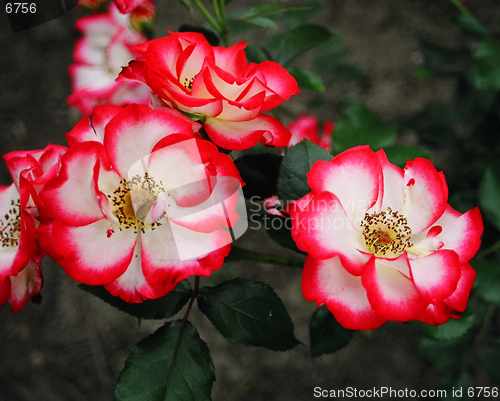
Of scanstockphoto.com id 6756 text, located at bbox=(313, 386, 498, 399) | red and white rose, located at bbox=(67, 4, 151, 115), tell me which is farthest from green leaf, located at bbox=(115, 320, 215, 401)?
scanstockphoto.com id 6756 text, located at bbox=(313, 386, 498, 399)

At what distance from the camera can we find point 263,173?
57 cm

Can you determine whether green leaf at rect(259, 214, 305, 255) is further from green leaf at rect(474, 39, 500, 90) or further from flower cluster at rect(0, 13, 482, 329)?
green leaf at rect(474, 39, 500, 90)

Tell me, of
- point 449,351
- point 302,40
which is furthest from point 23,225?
point 449,351

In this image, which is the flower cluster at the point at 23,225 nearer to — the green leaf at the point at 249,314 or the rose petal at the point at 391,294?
the green leaf at the point at 249,314

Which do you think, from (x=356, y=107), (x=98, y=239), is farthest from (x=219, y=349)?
(x=98, y=239)

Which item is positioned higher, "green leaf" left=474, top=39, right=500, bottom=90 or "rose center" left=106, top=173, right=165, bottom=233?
"rose center" left=106, top=173, right=165, bottom=233

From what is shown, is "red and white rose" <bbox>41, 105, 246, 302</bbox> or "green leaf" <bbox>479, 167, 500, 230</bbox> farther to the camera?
"green leaf" <bbox>479, 167, 500, 230</bbox>

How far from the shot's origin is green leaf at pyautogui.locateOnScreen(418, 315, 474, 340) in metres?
0.62

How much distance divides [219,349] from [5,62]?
1.42 m

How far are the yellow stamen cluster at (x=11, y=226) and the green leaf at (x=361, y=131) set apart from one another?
557 mm

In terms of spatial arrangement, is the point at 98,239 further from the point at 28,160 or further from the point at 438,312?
the point at 438,312

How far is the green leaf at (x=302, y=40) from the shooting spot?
0.75m

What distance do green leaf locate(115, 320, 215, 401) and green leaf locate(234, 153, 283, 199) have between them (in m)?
0.22

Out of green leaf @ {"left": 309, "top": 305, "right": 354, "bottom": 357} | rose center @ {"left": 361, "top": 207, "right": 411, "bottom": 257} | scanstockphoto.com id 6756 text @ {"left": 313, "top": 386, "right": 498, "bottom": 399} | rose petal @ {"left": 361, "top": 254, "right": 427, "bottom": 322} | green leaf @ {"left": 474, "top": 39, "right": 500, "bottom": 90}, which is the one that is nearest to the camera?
rose petal @ {"left": 361, "top": 254, "right": 427, "bottom": 322}
